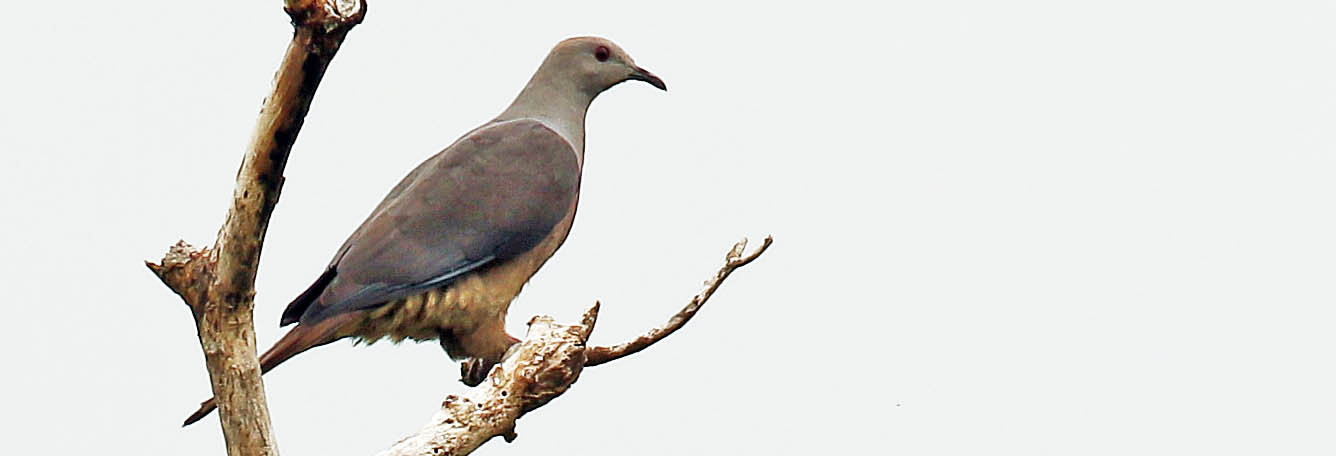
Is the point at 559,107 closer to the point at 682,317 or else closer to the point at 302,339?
the point at 682,317

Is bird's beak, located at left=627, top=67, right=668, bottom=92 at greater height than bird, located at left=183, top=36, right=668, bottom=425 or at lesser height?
greater

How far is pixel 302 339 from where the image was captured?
4168mm

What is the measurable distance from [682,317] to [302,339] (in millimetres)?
1109

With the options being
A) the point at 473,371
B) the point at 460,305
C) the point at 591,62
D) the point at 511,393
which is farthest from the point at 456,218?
the point at 511,393

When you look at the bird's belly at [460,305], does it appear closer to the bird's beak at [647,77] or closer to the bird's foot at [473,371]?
the bird's foot at [473,371]

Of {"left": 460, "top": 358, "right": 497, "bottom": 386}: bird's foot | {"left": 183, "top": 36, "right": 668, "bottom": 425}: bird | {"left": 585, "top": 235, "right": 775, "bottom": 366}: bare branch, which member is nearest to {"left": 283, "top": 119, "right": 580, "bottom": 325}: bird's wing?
{"left": 183, "top": 36, "right": 668, "bottom": 425}: bird

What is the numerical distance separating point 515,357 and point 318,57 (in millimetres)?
1237

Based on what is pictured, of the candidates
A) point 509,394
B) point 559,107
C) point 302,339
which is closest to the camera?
point 509,394

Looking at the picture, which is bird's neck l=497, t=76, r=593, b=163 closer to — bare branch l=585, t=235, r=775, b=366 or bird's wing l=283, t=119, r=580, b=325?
bird's wing l=283, t=119, r=580, b=325

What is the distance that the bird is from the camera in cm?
439

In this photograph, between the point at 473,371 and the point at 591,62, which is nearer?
the point at 473,371

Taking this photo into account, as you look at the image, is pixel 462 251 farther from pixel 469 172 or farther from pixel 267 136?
pixel 267 136

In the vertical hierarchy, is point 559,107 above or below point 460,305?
above

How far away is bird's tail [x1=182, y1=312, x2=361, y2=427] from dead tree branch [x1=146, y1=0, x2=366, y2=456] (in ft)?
1.71
